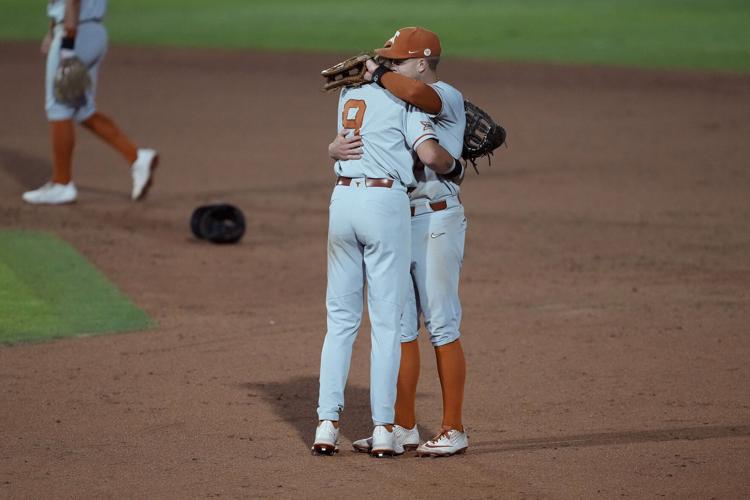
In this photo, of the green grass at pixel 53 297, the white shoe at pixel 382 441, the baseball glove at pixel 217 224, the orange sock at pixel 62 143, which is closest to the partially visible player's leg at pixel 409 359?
the white shoe at pixel 382 441

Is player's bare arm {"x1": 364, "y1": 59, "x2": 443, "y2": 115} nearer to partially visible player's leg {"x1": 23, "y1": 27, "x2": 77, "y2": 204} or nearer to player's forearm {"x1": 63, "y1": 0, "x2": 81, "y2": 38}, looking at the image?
player's forearm {"x1": 63, "y1": 0, "x2": 81, "y2": 38}

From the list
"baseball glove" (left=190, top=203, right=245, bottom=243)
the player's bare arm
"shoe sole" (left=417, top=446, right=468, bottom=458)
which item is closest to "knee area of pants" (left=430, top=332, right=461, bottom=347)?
"shoe sole" (left=417, top=446, right=468, bottom=458)

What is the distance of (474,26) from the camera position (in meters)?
28.2

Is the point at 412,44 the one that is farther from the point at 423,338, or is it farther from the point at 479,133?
the point at 423,338

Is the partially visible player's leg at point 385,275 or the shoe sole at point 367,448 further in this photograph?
the shoe sole at point 367,448

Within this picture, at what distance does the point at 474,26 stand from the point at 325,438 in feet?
76.0

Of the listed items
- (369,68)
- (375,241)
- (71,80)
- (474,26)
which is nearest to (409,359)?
(375,241)

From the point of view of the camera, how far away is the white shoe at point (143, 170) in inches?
473

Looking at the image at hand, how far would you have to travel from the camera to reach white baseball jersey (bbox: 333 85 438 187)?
223 inches

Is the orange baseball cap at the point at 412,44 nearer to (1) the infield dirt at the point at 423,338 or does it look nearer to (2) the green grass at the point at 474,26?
(1) the infield dirt at the point at 423,338

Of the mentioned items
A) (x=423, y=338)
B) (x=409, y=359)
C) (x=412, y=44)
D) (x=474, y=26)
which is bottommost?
(x=423, y=338)

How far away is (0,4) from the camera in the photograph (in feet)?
104

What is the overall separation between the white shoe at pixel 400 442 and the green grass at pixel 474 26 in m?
17.0

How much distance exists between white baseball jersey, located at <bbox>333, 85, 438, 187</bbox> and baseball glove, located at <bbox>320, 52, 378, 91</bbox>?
0.16ft
